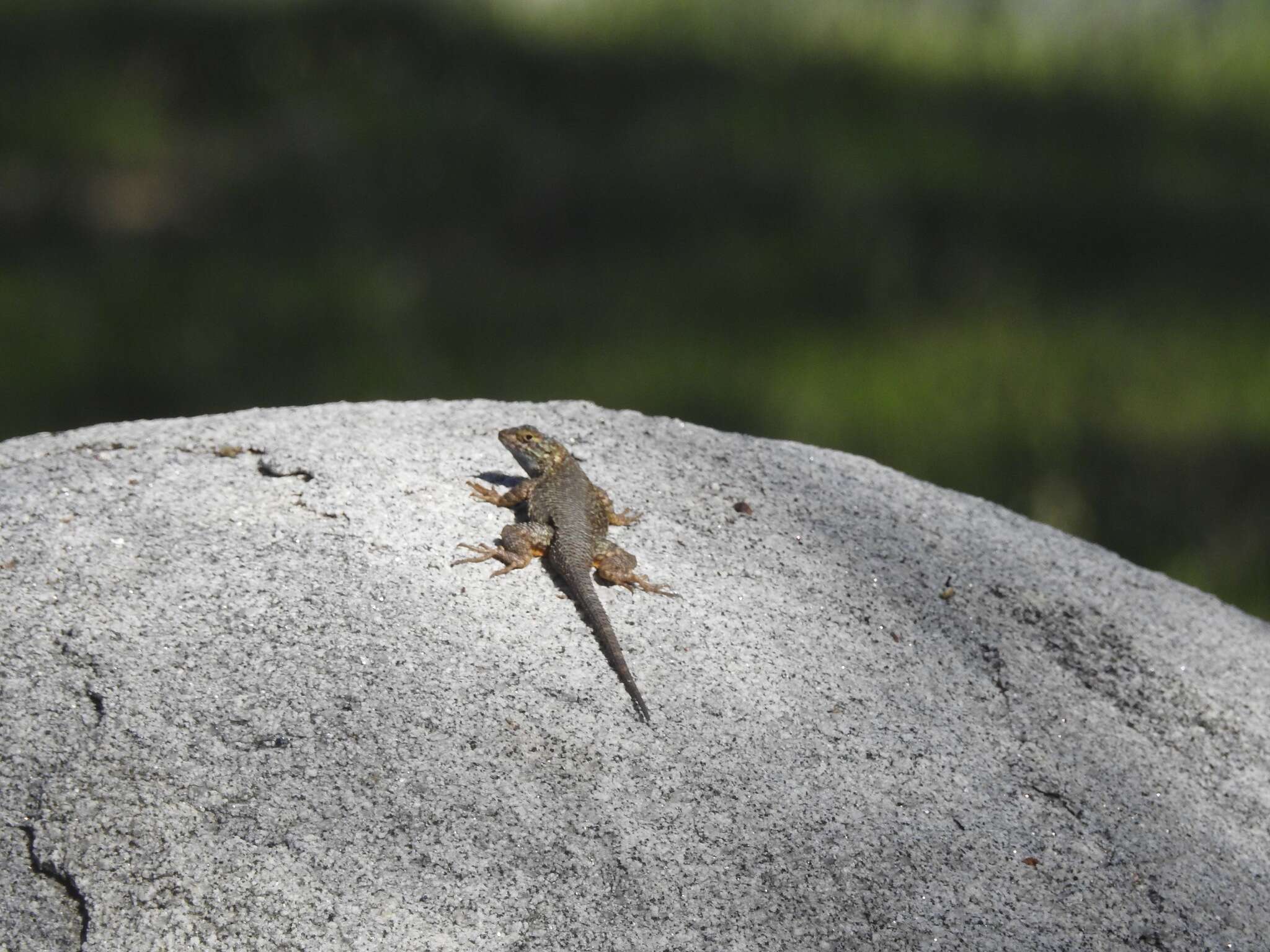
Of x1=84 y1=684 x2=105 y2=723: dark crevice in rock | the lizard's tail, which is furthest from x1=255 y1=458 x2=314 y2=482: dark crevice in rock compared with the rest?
x1=84 y1=684 x2=105 y2=723: dark crevice in rock

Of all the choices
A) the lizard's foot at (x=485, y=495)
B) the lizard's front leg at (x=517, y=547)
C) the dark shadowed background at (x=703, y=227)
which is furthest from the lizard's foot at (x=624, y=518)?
the dark shadowed background at (x=703, y=227)

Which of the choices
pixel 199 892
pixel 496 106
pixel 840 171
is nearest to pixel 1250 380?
pixel 840 171

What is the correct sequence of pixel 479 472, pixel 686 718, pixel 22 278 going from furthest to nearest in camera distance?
1. pixel 22 278
2. pixel 479 472
3. pixel 686 718

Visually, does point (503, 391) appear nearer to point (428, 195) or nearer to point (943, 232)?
point (428, 195)

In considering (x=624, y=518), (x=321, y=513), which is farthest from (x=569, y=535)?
(x=321, y=513)

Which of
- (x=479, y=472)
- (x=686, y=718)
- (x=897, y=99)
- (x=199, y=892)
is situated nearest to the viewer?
(x=199, y=892)

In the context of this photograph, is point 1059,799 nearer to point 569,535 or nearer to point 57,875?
point 569,535
